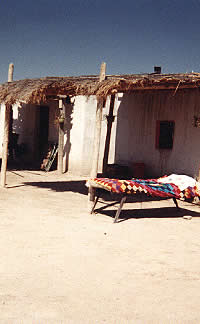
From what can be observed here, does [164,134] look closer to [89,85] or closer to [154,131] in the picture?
[154,131]

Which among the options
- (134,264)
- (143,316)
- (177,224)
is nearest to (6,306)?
(143,316)

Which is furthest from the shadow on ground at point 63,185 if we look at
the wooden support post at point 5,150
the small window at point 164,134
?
the small window at point 164,134

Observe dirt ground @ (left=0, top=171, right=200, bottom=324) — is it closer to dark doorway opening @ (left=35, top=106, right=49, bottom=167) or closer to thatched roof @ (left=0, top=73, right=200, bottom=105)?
thatched roof @ (left=0, top=73, right=200, bottom=105)

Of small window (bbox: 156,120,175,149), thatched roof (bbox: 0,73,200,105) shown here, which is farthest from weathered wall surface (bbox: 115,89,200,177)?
thatched roof (bbox: 0,73,200,105)

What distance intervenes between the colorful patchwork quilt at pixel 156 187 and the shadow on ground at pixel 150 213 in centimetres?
63

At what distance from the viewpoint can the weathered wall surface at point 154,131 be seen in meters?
10.6

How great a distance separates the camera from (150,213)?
790 centimetres

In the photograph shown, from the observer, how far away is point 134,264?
4633mm

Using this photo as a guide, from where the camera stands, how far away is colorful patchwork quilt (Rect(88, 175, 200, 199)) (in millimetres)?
6750

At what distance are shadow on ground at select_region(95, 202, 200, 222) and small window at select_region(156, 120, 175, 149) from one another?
336cm

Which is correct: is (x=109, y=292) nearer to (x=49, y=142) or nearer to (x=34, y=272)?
(x=34, y=272)

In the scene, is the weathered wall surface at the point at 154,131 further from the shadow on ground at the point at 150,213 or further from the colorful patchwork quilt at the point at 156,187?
the colorful patchwork quilt at the point at 156,187

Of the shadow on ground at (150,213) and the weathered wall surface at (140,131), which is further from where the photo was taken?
the weathered wall surface at (140,131)

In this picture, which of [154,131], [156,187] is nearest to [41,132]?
[154,131]
